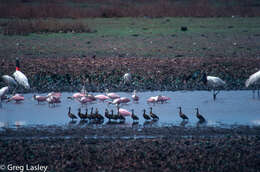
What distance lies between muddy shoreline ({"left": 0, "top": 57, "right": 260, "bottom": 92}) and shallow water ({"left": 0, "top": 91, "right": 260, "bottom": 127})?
2.75ft

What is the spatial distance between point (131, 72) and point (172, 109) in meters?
4.76

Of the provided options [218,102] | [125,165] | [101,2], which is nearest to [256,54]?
[218,102]

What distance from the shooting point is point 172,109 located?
12.5 meters

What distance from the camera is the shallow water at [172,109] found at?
36.9ft

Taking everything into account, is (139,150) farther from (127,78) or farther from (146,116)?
(127,78)

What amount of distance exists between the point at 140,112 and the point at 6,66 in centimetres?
767

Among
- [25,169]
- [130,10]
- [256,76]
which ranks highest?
[130,10]

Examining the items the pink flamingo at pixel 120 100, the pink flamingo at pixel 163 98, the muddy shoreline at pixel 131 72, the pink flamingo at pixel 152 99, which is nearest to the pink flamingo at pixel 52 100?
the pink flamingo at pixel 120 100

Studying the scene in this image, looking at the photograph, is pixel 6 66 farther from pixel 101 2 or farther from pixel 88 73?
pixel 101 2

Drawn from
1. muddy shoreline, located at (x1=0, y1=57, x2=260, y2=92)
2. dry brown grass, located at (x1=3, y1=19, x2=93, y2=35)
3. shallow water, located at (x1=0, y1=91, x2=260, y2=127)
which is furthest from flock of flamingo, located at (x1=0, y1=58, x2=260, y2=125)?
dry brown grass, located at (x1=3, y1=19, x2=93, y2=35)

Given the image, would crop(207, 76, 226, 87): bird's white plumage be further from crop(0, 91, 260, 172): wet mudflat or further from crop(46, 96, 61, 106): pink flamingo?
crop(46, 96, 61, 106): pink flamingo

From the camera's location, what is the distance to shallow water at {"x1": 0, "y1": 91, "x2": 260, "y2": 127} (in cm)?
1123

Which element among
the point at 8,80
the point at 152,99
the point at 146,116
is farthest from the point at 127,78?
the point at 146,116

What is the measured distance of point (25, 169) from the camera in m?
8.21
